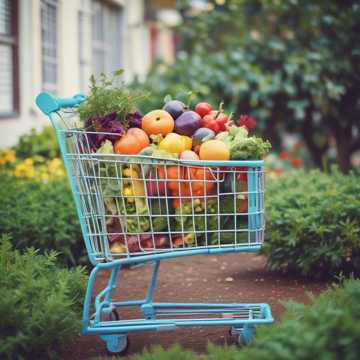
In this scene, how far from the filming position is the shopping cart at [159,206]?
3.18 meters

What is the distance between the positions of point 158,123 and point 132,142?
8.1 inches

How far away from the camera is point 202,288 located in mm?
4734

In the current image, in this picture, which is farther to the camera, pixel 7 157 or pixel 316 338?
pixel 7 157

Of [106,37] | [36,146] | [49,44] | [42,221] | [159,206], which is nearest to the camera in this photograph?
[159,206]

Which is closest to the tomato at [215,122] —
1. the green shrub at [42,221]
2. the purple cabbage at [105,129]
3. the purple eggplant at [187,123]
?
the purple eggplant at [187,123]

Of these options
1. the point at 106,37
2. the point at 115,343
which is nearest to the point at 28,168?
the point at 115,343

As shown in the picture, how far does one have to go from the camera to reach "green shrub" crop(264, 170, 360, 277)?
448 cm

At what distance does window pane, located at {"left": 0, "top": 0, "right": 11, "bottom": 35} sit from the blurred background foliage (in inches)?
→ 92.3

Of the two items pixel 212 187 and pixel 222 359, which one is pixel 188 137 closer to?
pixel 212 187

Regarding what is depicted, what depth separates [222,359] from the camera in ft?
8.85

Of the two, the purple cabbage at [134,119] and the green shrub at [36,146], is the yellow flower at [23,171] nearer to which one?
the green shrub at [36,146]

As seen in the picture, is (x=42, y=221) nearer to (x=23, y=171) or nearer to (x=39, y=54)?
(x=23, y=171)

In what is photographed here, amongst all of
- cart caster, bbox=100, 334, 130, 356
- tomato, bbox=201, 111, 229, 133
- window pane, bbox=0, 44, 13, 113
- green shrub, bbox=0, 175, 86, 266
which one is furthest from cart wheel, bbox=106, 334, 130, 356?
window pane, bbox=0, 44, 13, 113

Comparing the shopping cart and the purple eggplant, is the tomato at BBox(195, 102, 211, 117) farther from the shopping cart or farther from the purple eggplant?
the shopping cart
